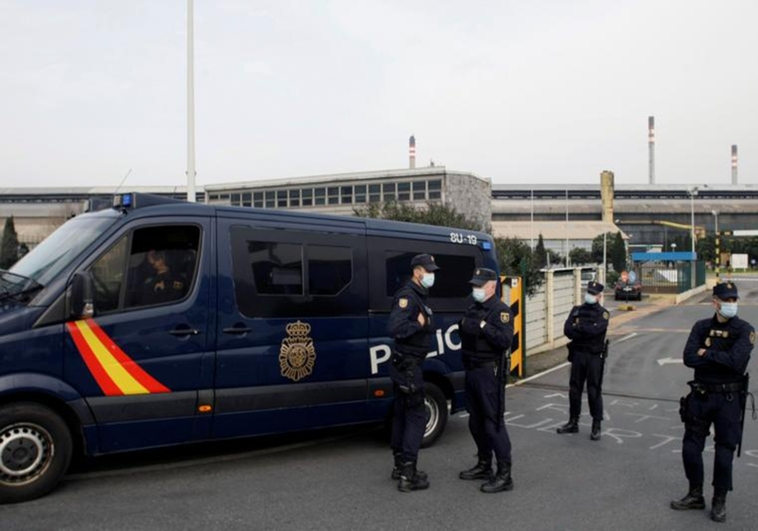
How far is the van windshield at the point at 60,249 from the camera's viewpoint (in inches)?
205

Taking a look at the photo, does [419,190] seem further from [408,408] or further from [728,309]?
→ [728,309]

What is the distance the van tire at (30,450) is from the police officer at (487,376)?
331 cm

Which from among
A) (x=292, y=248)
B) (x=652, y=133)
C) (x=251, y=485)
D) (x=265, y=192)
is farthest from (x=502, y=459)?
(x=652, y=133)

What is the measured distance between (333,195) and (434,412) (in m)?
54.8

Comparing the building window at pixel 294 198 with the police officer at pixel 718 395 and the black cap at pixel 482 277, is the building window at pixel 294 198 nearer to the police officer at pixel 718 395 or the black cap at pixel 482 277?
the black cap at pixel 482 277

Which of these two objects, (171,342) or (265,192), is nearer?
(171,342)

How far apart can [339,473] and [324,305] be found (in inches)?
61.1

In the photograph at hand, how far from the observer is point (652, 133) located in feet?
389

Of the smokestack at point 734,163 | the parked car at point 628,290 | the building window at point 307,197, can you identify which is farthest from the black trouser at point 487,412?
the smokestack at point 734,163

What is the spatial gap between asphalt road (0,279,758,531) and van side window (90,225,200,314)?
5.03 ft

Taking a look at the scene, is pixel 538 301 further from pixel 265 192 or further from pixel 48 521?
pixel 265 192

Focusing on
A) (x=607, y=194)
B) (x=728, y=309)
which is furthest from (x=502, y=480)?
(x=607, y=194)

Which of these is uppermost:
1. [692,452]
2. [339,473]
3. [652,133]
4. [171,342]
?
[652,133]

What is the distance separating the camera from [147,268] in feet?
17.9
